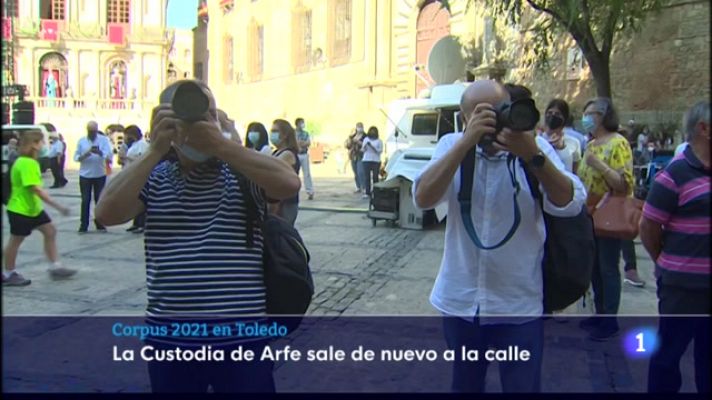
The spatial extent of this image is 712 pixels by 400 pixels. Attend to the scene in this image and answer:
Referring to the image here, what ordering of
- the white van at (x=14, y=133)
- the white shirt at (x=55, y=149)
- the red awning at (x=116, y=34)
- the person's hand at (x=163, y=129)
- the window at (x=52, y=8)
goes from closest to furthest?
the white van at (x=14, y=133) < the person's hand at (x=163, y=129) < the white shirt at (x=55, y=149) < the window at (x=52, y=8) < the red awning at (x=116, y=34)

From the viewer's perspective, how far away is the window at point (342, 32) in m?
31.1

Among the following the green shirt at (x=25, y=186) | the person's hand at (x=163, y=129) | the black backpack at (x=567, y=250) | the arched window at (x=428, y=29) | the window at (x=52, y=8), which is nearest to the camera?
the person's hand at (x=163, y=129)

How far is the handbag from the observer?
485 centimetres

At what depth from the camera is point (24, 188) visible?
273 inches

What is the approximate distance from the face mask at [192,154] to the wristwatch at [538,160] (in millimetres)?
1183

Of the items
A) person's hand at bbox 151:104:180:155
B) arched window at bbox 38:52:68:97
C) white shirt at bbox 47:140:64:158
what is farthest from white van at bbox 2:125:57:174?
arched window at bbox 38:52:68:97

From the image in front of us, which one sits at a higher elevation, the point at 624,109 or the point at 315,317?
the point at 624,109

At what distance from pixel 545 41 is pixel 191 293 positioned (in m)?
13.0

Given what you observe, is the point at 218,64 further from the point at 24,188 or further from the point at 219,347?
the point at 219,347

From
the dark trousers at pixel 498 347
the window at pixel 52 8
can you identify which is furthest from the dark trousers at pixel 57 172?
the window at pixel 52 8

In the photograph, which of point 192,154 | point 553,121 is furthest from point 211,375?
point 553,121

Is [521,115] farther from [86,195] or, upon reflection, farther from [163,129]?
[86,195]

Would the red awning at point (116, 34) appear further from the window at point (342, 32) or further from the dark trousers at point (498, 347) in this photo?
the dark trousers at point (498, 347)

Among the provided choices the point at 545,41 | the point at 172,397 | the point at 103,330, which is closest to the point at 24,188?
the point at 103,330
